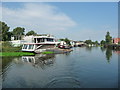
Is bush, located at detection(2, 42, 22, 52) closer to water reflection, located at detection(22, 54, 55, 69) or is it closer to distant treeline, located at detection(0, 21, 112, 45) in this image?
water reflection, located at detection(22, 54, 55, 69)

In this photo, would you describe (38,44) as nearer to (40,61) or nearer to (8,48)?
(8,48)

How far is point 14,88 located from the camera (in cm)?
1084

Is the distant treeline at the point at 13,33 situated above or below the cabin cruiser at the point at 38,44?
above

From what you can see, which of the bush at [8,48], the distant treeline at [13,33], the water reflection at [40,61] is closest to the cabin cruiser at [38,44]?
the bush at [8,48]

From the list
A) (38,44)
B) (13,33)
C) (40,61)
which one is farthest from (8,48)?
(13,33)

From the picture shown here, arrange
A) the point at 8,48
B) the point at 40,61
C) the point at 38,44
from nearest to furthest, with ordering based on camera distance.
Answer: the point at 40,61 → the point at 8,48 → the point at 38,44

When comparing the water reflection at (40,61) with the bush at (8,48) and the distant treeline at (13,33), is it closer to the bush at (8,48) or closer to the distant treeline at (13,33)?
the bush at (8,48)

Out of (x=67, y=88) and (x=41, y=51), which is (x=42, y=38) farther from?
(x=67, y=88)

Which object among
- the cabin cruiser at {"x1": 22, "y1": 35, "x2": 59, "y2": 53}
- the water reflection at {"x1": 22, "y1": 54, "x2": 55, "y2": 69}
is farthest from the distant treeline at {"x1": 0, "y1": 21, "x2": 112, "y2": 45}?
the water reflection at {"x1": 22, "y1": 54, "x2": 55, "y2": 69}

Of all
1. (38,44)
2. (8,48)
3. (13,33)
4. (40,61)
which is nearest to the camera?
(40,61)

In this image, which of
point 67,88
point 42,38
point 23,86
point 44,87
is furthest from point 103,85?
point 42,38

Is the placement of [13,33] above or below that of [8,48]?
above

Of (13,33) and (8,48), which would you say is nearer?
(8,48)

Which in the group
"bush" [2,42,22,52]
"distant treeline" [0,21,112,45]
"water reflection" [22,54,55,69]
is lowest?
"water reflection" [22,54,55,69]
